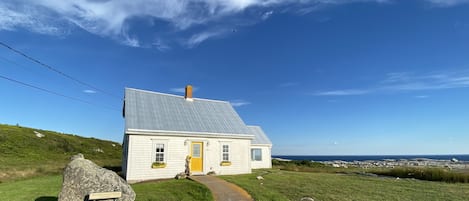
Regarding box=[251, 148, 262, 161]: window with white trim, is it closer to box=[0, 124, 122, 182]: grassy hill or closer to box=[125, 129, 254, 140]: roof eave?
box=[125, 129, 254, 140]: roof eave

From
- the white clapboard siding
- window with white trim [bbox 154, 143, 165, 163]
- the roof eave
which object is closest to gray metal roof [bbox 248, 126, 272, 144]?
the white clapboard siding

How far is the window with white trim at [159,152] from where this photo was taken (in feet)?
51.5

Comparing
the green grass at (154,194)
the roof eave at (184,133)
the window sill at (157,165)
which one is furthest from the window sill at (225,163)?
the green grass at (154,194)

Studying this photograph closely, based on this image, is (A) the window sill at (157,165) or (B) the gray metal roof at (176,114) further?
(B) the gray metal roof at (176,114)

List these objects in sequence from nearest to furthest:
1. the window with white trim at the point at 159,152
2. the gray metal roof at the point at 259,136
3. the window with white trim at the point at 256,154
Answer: the window with white trim at the point at 159,152 < the window with white trim at the point at 256,154 < the gray metal roof at the point at 259,136

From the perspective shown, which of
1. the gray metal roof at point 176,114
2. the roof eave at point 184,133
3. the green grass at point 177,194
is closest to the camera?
the green grass at point 177,194

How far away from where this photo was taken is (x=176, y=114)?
60.8 feet

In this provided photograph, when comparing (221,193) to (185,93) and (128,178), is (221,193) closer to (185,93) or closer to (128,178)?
(128,178)

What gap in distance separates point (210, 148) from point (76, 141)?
2670 cm

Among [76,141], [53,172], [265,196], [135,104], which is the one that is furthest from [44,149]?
[265,196]

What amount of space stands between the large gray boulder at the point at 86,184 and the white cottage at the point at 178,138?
721 centimetres

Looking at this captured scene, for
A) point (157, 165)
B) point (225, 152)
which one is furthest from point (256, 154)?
point (157, 165)

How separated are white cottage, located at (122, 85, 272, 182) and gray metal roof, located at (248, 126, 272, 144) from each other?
7719mm

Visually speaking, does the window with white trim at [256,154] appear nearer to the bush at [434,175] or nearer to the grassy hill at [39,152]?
the bush at [434,175]
